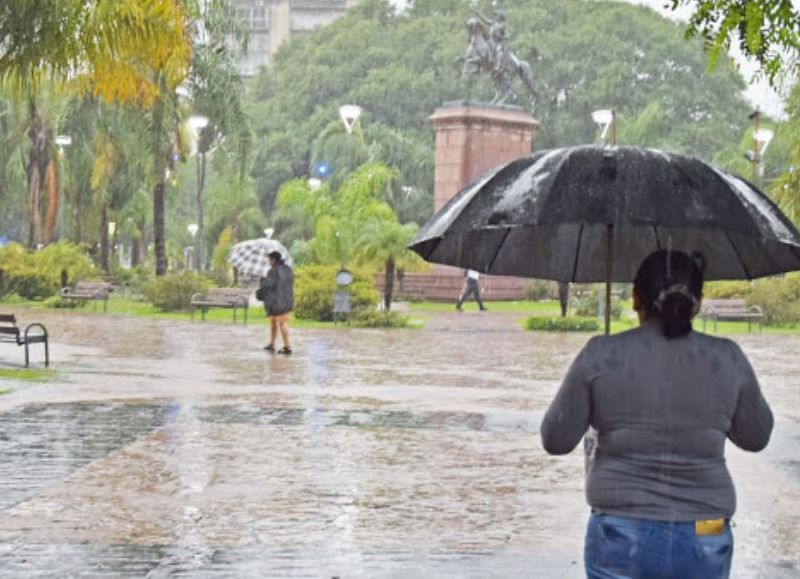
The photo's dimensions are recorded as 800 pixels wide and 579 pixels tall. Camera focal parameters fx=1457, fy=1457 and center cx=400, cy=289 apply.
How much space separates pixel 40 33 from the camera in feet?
48.6

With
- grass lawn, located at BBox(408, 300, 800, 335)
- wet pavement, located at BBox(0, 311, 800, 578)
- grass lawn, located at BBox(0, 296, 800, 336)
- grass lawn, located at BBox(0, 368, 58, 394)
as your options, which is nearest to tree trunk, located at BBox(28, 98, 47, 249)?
grass lawn, located at BBox(0, 296, 800, 336)

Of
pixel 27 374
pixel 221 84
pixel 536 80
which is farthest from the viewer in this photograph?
pixel 536 80

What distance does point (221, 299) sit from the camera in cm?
3319

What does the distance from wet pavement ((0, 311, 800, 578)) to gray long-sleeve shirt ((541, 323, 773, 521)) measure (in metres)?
3.33

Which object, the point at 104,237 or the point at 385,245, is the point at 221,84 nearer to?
the point at 385,245

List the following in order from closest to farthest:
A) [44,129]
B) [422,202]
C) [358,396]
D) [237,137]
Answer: [358,396] < [237,137] < [44,129] < [422,202]

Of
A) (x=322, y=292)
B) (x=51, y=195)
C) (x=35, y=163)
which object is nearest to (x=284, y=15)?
(x=51, y=195)

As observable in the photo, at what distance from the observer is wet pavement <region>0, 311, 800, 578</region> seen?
24.8ft

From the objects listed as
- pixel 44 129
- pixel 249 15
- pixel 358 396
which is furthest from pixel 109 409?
pixel 249 15

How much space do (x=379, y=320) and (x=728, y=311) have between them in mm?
7533

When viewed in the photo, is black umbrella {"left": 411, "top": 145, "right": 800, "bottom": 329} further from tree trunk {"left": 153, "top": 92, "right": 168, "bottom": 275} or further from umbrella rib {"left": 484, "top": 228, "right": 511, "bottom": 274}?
tree trunk {"left": 153, "top": 92, "right": 168, "bottom": 275}

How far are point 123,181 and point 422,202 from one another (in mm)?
15301

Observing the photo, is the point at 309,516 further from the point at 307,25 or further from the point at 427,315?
the point at 307,25

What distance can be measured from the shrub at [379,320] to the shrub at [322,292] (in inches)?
21.7
